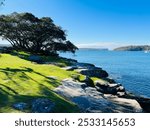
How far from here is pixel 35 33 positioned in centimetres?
8056

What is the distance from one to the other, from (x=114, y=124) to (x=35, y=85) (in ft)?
44.9

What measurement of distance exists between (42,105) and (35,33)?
6063cm

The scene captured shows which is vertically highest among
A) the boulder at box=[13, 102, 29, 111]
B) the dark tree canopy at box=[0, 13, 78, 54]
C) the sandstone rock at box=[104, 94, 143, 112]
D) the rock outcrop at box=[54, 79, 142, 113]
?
the dark tree canopy at box=[0, 13, 78, 54]

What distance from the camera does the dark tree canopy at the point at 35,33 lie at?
262 ft

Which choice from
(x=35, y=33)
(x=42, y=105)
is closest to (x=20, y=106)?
(x=42, y=105)

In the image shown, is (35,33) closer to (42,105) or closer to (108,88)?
(108,88)

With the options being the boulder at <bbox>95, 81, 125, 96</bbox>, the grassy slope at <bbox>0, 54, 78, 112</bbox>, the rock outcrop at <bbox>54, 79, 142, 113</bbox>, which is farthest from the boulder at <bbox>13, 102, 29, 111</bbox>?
the boulder at <bbox>95, 81, 125, 96</bbox>

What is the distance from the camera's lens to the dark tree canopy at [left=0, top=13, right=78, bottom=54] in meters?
79.9

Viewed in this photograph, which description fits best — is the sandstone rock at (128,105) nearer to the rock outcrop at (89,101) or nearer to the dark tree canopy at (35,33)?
the rock outcrop at (89,101)

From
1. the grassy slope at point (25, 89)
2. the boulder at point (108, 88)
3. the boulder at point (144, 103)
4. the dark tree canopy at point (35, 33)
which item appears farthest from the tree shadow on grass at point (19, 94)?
the dark tree canopy at point (35, 33)

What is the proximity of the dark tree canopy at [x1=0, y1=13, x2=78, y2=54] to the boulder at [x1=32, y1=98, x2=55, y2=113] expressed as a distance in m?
57.2

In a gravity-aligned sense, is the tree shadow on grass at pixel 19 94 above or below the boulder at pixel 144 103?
above

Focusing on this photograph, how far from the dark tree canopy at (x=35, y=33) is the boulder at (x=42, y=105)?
188ft

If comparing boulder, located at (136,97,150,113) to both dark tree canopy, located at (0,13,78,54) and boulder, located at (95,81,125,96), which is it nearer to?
boulder, located at (95,81,125,96)
